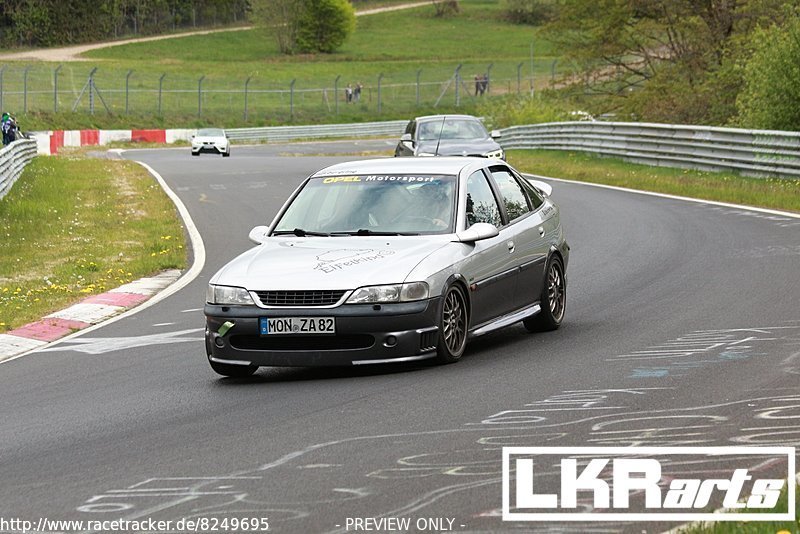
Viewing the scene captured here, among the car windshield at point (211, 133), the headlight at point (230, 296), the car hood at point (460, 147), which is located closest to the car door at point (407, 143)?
the car hood at point (460, 147)

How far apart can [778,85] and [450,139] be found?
689 centimetres

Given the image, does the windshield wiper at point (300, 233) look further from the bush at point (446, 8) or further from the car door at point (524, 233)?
Answer: the bush at point (446, 8)

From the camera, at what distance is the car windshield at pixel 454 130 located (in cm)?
2945

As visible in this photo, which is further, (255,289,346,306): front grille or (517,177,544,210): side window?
(517,177,544,210): side window

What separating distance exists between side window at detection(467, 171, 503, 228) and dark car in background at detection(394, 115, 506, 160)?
54.8 feet

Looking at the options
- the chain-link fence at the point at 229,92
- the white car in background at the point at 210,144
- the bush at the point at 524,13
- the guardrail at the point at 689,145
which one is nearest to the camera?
the guardrail at the point at 689,145

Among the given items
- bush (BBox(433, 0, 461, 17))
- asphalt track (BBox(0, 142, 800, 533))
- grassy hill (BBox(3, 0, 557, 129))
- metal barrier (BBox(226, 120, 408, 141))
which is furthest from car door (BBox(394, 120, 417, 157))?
bush (BBox(433, 0, 461, 17))

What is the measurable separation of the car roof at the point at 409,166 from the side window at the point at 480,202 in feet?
0.48

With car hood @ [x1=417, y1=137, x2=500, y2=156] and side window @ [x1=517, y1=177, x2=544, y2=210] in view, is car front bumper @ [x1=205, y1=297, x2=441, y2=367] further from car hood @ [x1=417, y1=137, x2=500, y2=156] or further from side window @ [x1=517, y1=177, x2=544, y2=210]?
car hood @ [x1=417, y1=137, x2=500, y2=156]

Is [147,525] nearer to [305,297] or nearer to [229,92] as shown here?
[305,297]

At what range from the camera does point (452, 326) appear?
32.2 ft

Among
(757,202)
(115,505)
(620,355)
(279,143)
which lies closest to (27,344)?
(620,355)

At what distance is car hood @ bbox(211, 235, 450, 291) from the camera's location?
9367 mm

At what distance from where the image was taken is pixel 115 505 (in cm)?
621
